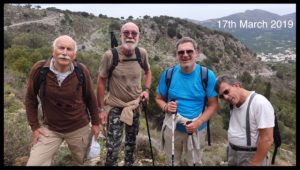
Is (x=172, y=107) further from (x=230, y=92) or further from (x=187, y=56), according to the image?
(x=230, y=92)

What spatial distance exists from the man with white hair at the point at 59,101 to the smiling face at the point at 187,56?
97 cm

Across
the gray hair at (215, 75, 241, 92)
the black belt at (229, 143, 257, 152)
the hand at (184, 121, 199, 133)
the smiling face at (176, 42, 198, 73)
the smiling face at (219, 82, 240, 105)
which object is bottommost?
the black belt at (229, 143, 257, 152)

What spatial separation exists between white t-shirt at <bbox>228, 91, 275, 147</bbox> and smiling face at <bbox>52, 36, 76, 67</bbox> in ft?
5.35

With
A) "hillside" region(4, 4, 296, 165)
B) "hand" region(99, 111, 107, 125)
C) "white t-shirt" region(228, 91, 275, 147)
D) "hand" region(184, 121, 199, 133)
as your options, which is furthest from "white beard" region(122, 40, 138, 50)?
"hillside" region(4, 4, 296, 165)

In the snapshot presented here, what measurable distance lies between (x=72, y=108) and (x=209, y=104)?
4.61 ft

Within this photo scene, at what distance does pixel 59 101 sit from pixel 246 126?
179cm

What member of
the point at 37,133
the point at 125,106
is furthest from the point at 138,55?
the point at 37,133

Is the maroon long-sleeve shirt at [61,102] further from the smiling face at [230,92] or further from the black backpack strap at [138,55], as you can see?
the smiling face at [230,92]

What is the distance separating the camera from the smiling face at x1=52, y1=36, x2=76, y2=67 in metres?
3.68

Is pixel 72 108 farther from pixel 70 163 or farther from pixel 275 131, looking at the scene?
pixel 275 131

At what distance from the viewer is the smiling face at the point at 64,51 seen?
3676 mm

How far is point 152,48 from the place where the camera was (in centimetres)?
4659

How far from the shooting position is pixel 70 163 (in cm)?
486

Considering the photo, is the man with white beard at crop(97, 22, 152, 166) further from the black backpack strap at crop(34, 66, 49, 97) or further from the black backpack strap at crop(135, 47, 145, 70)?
the black backpack strap at crop(34, 66, 49, 97)
